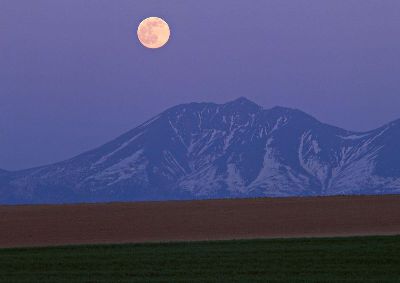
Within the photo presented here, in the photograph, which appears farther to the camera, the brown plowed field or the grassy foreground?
the brown plowed field

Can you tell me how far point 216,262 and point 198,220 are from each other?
26819 mm

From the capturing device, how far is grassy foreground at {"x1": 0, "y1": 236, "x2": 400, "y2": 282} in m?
24.5

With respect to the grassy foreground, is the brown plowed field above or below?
below

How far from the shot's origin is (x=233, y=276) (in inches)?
962

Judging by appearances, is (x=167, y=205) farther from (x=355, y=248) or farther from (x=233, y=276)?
(x=233, y=276)

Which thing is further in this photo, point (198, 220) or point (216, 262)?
point (198, 220)

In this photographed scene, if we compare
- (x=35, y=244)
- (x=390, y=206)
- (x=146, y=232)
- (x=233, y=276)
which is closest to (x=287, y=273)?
(x=233, y=276)

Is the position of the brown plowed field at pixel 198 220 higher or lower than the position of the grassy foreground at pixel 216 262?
lower

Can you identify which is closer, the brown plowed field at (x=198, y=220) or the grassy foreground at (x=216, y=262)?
the grassy foreground at (x=216, y=262)

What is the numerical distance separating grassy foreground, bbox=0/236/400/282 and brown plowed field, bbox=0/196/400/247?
6302 mm

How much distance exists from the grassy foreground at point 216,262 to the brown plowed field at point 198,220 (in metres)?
6.30

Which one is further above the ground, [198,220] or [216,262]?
[216,262]

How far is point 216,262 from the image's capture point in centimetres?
2823

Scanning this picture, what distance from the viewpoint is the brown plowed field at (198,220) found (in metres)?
43.8
